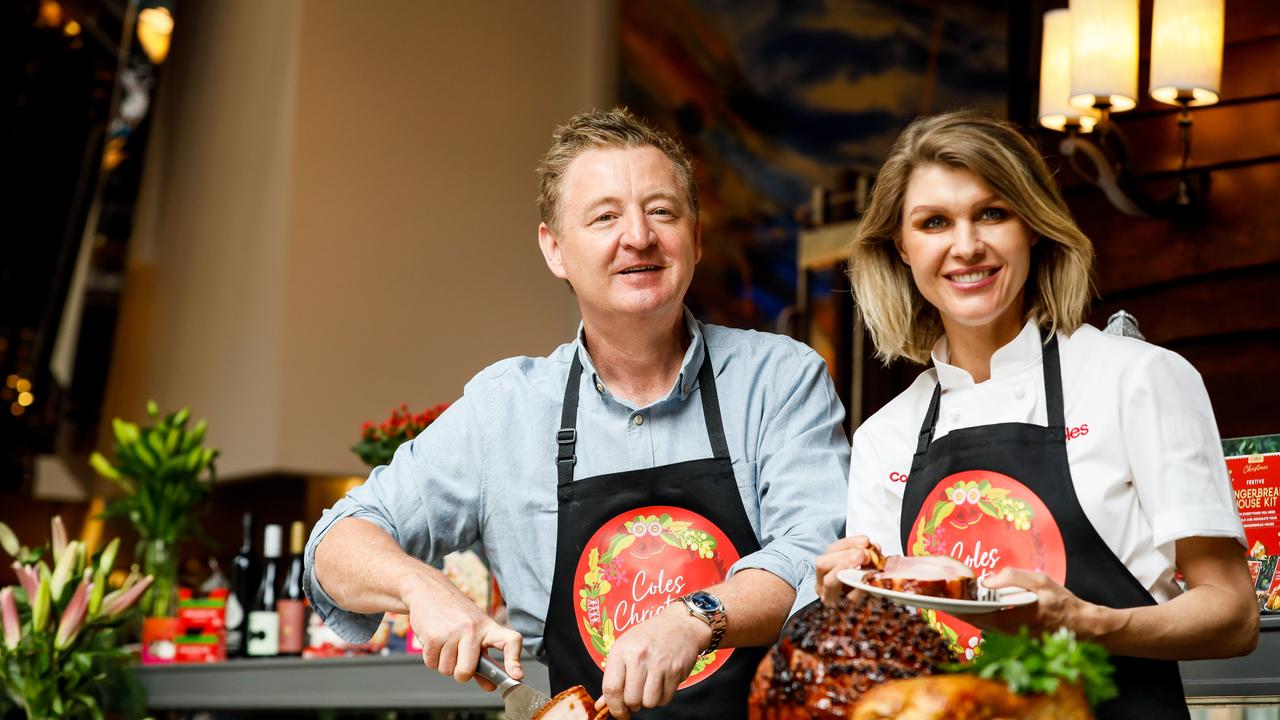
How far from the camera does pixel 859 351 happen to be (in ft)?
18.3

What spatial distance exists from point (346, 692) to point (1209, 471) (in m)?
2.30

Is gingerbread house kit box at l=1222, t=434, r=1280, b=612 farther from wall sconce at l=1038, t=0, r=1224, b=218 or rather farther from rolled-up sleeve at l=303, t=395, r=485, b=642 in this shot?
wall sconce at l=1038, t=0, r=1224, b=218

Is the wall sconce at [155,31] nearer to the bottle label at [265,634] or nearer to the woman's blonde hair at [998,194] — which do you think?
the bottle label at [265,634]

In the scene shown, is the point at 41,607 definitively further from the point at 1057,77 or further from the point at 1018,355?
the point at 1057,77

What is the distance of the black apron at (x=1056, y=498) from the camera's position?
4.54 ft

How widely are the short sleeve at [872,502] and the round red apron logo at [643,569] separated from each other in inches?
6.8

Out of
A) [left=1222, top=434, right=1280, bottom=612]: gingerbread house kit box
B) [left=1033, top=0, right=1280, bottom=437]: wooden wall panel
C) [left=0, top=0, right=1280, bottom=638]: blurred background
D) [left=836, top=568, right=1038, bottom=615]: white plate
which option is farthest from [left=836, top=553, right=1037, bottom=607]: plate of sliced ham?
[left=0, top=0, right=1280, bottom=638]: blurred background

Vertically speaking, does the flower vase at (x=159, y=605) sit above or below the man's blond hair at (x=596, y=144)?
below

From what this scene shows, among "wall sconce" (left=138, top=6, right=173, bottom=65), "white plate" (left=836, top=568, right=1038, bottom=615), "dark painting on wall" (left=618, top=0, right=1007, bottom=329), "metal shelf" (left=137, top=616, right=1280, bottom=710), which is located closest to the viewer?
"white plate" (left=836, top=568, right=1038, bottom=615)

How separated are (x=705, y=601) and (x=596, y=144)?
0.67 m

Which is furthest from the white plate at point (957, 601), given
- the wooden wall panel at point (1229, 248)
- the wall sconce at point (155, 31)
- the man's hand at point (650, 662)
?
the wall sconce at point (155, 31)

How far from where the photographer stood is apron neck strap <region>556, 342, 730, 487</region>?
1.80 meters

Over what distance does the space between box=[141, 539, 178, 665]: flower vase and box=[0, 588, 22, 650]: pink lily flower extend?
49cm

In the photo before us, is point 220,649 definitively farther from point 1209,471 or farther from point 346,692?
point 1209,471
